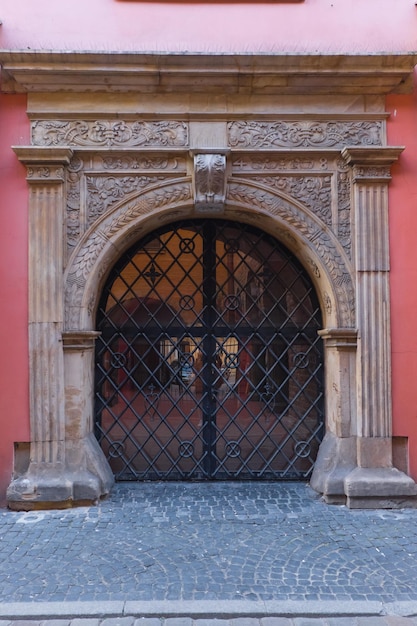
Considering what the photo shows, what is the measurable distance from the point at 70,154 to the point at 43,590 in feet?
12.9

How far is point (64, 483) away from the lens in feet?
14.5

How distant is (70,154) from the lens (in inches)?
181

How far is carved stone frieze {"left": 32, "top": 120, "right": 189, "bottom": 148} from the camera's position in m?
4.66

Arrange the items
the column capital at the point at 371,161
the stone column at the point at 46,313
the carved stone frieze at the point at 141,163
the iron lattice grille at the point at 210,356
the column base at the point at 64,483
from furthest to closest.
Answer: the iron lattice grille at the point at 210,356
the carved stone frieze at the point at 141,163
the column capital at the point at 371,161
the stone column at the point at 46,313
the column base at the point at 64,483

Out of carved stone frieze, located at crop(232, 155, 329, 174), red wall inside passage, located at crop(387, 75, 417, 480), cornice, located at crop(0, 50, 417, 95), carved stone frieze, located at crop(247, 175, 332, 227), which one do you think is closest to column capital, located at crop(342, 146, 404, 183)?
red wall inside passage, located at crop(387, 75, 417, 480)

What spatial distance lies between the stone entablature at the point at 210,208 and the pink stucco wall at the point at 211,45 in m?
0.17

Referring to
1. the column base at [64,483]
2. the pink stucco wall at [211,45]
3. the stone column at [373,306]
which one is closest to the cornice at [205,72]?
the pink stucco wall at [211,45]

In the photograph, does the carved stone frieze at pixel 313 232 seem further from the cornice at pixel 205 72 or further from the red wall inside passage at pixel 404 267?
the cornice at pixel 205 72

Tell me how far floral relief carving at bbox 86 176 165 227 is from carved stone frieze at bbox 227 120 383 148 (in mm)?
1117

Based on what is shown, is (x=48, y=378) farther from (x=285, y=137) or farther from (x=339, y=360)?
(x=285, y=137)

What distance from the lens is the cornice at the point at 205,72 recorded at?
4.46 meters

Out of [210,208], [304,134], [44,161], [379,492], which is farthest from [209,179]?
[379,492]

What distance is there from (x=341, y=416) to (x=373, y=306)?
1.22m

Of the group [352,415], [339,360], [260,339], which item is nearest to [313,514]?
[352,415]
